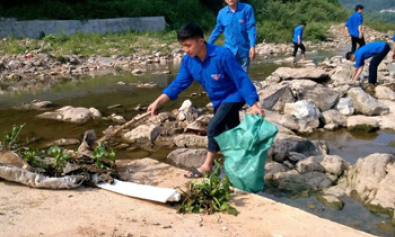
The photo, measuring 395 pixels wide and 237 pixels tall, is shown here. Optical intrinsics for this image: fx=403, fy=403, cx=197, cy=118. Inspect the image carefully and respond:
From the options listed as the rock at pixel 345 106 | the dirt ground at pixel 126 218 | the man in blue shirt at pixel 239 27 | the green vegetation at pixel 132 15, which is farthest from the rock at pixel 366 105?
the green vegetation at pixel 132 15

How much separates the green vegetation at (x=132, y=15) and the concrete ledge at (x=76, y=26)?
732 mm

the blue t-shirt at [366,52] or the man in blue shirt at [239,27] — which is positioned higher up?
the man in blue shirt at [239,27]

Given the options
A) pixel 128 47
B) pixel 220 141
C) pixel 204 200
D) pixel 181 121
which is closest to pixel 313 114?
pixel 181 121

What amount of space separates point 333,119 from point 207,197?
3.59m

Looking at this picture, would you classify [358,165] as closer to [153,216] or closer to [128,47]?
[153,216]

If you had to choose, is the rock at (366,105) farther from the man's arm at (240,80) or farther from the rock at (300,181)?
the man's arm at (240,80)

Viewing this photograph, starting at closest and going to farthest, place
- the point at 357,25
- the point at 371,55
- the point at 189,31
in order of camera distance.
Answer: the point at 189,31, the point at 371,55, the point at 357,25

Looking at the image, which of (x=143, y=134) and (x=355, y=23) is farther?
(x=355, y=23)

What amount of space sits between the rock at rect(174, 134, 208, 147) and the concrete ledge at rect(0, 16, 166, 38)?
14821 mm

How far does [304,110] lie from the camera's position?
611 cm

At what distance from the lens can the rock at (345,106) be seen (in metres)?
6.44

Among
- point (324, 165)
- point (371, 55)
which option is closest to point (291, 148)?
point (324, 165)

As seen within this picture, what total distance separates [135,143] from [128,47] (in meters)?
13.1

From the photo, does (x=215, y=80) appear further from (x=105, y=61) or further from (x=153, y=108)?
(x=105, y=61)
